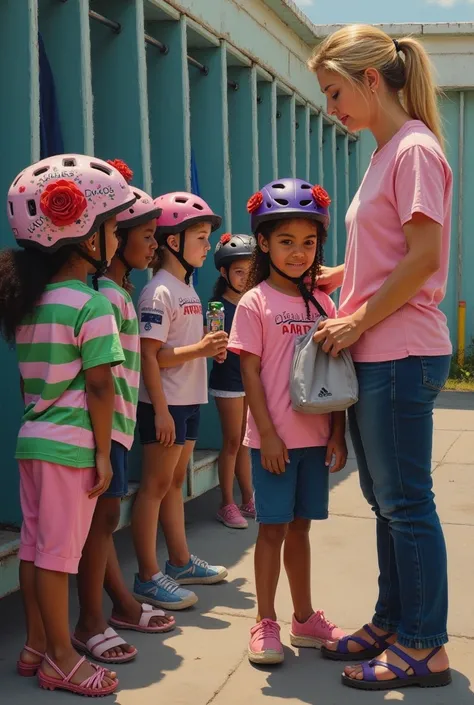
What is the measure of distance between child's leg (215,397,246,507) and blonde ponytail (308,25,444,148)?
2.67 metres

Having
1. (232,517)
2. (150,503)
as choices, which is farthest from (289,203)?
(232,517)

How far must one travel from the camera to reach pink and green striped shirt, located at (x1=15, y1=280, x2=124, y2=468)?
3457 millimetres

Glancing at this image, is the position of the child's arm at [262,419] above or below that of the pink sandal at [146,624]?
above

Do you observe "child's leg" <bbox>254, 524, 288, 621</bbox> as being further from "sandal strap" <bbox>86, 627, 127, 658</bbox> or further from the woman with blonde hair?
"sandal strap" <bbox>86, 627, 127, 658</bbox>

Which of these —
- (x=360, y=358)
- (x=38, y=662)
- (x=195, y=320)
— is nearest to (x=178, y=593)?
(x=38, y=662)

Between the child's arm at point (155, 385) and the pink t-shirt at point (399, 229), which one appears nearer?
the pink t-shirt at point (399, 229)

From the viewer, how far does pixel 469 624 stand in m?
4.19

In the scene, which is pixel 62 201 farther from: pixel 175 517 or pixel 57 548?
pixel 175 517

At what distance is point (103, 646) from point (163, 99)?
11.0ft

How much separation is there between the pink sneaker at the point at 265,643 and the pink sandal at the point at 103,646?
454 millimetres

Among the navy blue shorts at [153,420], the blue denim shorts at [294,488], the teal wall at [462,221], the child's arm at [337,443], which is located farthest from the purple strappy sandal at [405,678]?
the teal wall at [462,221]

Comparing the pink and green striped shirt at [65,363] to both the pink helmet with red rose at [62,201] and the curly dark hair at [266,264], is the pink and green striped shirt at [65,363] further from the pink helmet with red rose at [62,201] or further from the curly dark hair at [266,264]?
the curly dark hair at [266,264]

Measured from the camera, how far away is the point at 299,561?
3.95m

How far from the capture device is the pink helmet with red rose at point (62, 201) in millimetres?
3480
